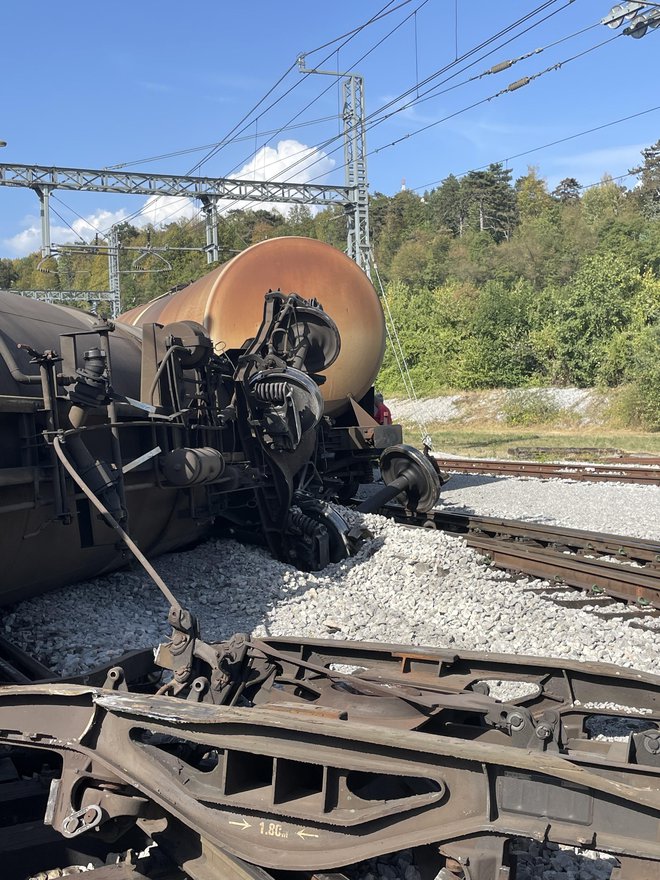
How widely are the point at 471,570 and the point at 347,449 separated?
3.79 m

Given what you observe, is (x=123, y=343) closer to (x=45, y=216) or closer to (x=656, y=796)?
(x=656, y=796)

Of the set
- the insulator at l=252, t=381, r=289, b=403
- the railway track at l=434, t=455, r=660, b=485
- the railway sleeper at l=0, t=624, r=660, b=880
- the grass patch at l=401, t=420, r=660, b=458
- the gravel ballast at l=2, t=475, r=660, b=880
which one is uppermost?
the insulator at l=252, t=381, r=289, b=403

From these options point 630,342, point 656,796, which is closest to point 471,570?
point 656,796

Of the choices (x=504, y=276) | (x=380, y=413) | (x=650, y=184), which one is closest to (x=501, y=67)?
(x=380, y=413)

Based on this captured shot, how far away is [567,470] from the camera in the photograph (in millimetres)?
17312

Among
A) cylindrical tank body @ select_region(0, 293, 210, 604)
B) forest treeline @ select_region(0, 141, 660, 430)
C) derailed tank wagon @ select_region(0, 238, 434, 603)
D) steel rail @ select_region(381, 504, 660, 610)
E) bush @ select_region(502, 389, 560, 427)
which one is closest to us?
cylindrical tank body @ select_region(0, 293, 210, 604)

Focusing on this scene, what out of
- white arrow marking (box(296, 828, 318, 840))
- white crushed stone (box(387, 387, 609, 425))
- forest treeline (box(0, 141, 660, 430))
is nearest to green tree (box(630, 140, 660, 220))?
forest treeline (box(0, 141, 660, 430))

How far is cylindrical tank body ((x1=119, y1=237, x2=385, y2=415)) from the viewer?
992 cm

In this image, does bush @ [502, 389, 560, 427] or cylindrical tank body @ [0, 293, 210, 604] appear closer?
cylindrical tank body @ [0, 293, 210, 604]

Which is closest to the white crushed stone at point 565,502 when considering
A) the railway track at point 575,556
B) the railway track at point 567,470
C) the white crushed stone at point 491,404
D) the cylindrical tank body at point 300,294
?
the railway track at point 567,470

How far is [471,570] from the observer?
26.7 feet

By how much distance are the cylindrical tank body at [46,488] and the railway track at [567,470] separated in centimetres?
1077

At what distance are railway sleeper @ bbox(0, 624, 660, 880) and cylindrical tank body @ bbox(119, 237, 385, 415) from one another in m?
5.80

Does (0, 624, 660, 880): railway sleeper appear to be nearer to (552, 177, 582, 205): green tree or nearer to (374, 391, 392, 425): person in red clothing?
(374, 391, 392, 425): person in red clothing
